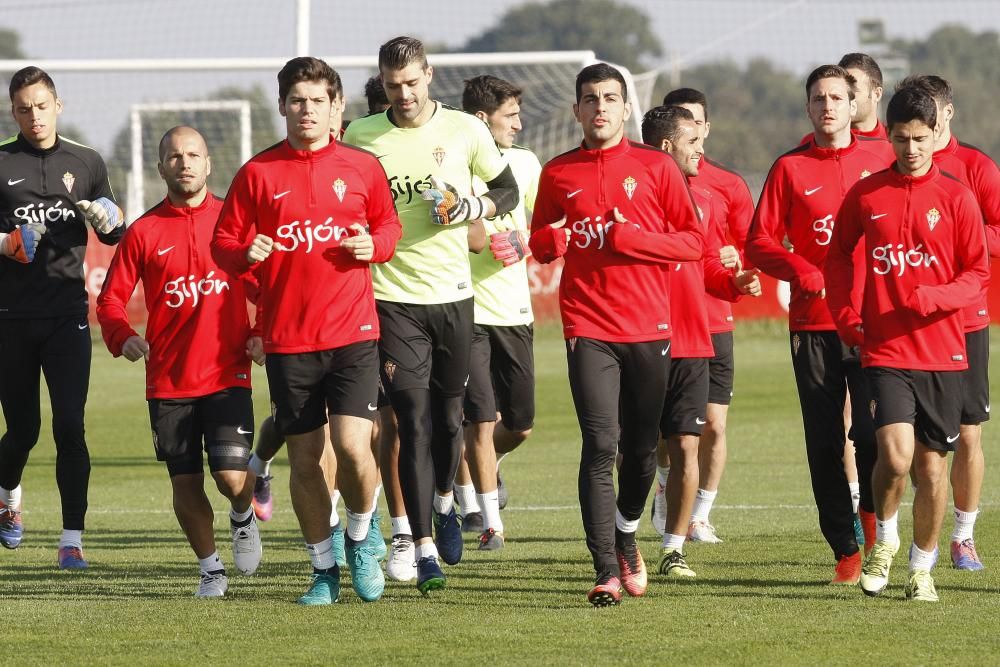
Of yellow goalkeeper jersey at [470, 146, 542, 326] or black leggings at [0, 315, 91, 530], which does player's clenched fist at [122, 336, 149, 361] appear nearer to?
black leggings at [0, 315, 91, 530]

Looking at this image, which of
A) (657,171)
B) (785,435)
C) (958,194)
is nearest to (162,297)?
(657,171)

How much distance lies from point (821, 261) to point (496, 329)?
249 centimetres

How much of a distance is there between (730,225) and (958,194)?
8.46 ft

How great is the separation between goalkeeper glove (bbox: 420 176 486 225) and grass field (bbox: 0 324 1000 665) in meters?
1.75

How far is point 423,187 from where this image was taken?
801cm

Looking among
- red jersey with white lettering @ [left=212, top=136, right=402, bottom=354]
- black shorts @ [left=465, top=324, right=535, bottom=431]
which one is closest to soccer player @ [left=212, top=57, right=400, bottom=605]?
red jersey with white lettering @ [left=212, top=136, right=402, bottom=354]

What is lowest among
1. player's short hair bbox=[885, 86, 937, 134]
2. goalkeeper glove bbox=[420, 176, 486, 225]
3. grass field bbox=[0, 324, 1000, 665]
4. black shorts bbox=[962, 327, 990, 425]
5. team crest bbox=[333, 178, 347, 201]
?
grass field bbox=[0, 324, 1000, 665]

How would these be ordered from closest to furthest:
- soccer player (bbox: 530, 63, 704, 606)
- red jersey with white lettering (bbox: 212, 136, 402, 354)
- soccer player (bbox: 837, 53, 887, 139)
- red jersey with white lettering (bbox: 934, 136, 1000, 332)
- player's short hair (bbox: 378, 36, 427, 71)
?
red jersey with white lettering (bbox: 212, 136, 402, 354) < soccer player (bbox: 530, 63, 704, 606) < player's short hair (bbox: 378, 36, 427, 71) < red jersey with white lettering (bbox: 934, 136, 1000, 332) < soccer player (bbox: 837, 53, 887, 139)

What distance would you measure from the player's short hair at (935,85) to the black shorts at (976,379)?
116cm

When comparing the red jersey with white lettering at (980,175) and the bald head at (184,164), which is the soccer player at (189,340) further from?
the red jersey with white lettering at (980,175)

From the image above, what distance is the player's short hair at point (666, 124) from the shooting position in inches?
353

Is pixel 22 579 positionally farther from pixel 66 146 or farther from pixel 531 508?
pixel 531 508

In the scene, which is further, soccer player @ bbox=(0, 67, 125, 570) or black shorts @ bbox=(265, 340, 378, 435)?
soccer player @ bbox=(0, 67, 125, 570)

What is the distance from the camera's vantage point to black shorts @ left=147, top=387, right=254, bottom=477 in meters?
7.78
